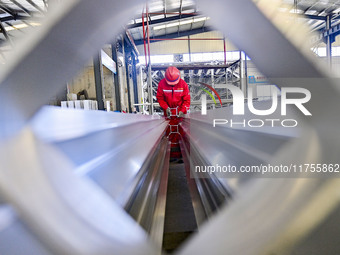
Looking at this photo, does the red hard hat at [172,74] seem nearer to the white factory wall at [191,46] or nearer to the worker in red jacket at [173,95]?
the worker in red jacket at [173,95]

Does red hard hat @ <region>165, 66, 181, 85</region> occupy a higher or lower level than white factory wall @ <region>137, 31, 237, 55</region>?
lower

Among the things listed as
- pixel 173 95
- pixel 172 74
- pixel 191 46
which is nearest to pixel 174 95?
pixel 173 95

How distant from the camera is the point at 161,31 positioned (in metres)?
7.95

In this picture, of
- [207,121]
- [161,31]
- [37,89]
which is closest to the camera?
[37,89]

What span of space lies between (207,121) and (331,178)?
3.13 ft

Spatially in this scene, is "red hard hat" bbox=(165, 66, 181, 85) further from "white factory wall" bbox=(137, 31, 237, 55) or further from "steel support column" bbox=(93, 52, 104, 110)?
"white factory wall" bbox=(137, 31, 237, 55)

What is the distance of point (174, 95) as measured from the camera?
304cm

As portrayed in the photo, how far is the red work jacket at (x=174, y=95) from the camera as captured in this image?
300cm

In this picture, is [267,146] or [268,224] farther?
[267,146]

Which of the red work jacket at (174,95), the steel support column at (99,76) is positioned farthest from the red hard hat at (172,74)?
the steel support column at (99,76)

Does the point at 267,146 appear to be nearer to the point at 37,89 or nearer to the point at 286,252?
the point at 286,252

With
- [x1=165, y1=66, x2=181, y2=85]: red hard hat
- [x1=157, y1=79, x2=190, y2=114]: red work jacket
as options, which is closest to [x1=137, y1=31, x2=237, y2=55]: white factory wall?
[x1=157, y1=79, x2=190, y2=114]: red work jacket

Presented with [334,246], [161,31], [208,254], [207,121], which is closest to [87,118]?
[208,254]

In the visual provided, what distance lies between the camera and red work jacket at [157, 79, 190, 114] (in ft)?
9.84
